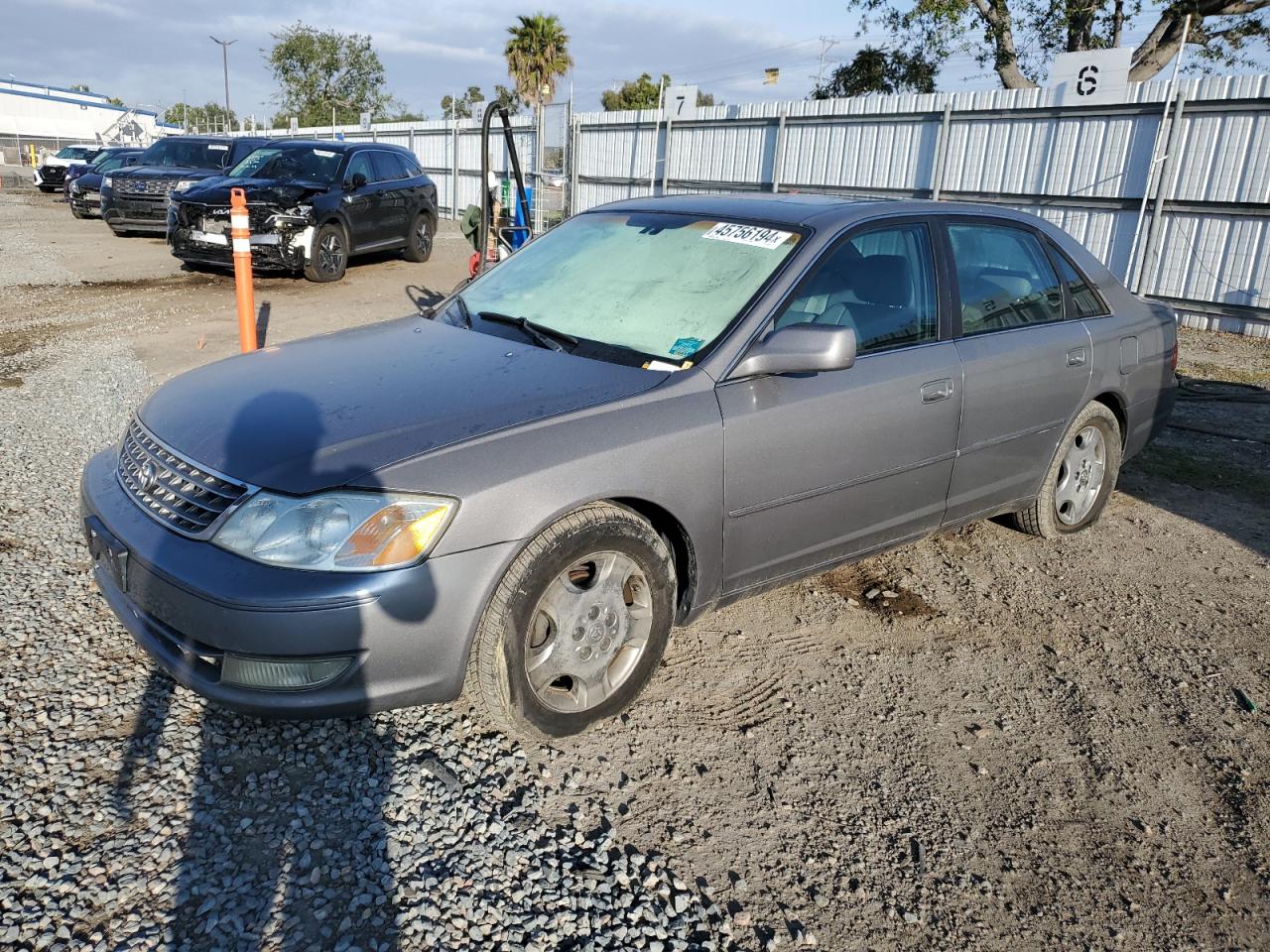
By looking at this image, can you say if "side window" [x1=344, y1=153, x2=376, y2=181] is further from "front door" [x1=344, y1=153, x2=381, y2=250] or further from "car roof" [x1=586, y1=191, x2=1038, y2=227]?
"car roof" [x1=586, y1=191, x2=1038, y2=227]

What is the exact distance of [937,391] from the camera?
374 centimetres

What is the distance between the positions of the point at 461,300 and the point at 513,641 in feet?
6.19

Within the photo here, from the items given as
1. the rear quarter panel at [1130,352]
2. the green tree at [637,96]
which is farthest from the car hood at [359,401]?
the green tree at [637,96]

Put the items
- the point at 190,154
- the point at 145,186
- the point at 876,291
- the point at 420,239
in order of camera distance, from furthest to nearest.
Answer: the point at 190,154 → the point at 145,186 → the point at 420,239 → the point at 876,291

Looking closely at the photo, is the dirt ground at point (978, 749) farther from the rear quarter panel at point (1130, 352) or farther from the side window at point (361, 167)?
the side window at point (361, 167)

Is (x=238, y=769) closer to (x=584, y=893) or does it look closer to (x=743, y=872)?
(x=584, y=893)

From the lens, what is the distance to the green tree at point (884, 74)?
24812 mm

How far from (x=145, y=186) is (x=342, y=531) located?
16.3m

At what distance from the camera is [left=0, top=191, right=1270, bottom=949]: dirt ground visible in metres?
2.41

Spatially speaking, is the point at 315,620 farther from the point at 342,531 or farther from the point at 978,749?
the point at 978,749

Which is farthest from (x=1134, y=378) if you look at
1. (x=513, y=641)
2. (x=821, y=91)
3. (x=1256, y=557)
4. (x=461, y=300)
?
(x=821, y=91)

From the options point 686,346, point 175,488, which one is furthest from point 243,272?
point 686,346

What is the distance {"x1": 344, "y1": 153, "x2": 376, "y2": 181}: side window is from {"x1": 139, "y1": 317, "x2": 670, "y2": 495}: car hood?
9889 millimetres

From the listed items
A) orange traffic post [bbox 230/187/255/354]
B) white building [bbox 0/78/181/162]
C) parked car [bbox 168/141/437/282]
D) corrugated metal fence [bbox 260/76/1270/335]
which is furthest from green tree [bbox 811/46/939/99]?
white building [bbox 0/78/181/162]
